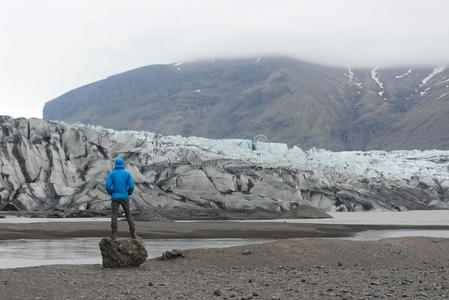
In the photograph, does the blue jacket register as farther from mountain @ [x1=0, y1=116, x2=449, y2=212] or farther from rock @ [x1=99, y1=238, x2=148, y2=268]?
mountain @ [x1=0, y1=116, x2=449, y2=212]

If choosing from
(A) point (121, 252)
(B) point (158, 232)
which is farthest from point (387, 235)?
(A) point (121, 252)

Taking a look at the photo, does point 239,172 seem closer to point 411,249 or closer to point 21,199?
point 21,199

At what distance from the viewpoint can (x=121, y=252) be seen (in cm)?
1307

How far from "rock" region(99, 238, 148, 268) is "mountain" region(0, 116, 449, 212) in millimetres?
34401

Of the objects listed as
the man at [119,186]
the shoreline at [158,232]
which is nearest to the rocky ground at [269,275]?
the man at [119,186]

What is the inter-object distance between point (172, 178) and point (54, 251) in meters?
35.9

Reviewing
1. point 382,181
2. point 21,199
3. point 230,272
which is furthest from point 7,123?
point 230,272

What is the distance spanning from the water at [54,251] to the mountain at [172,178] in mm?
24168

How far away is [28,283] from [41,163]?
138ft

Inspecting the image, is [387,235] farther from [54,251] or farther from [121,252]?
[121,252]

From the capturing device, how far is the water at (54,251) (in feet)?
51.6

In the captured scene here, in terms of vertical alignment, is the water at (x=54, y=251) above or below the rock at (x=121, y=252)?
below

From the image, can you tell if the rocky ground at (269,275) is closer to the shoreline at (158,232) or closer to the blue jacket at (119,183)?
the blue jacket at (119,183)

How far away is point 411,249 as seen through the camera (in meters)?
16.6
